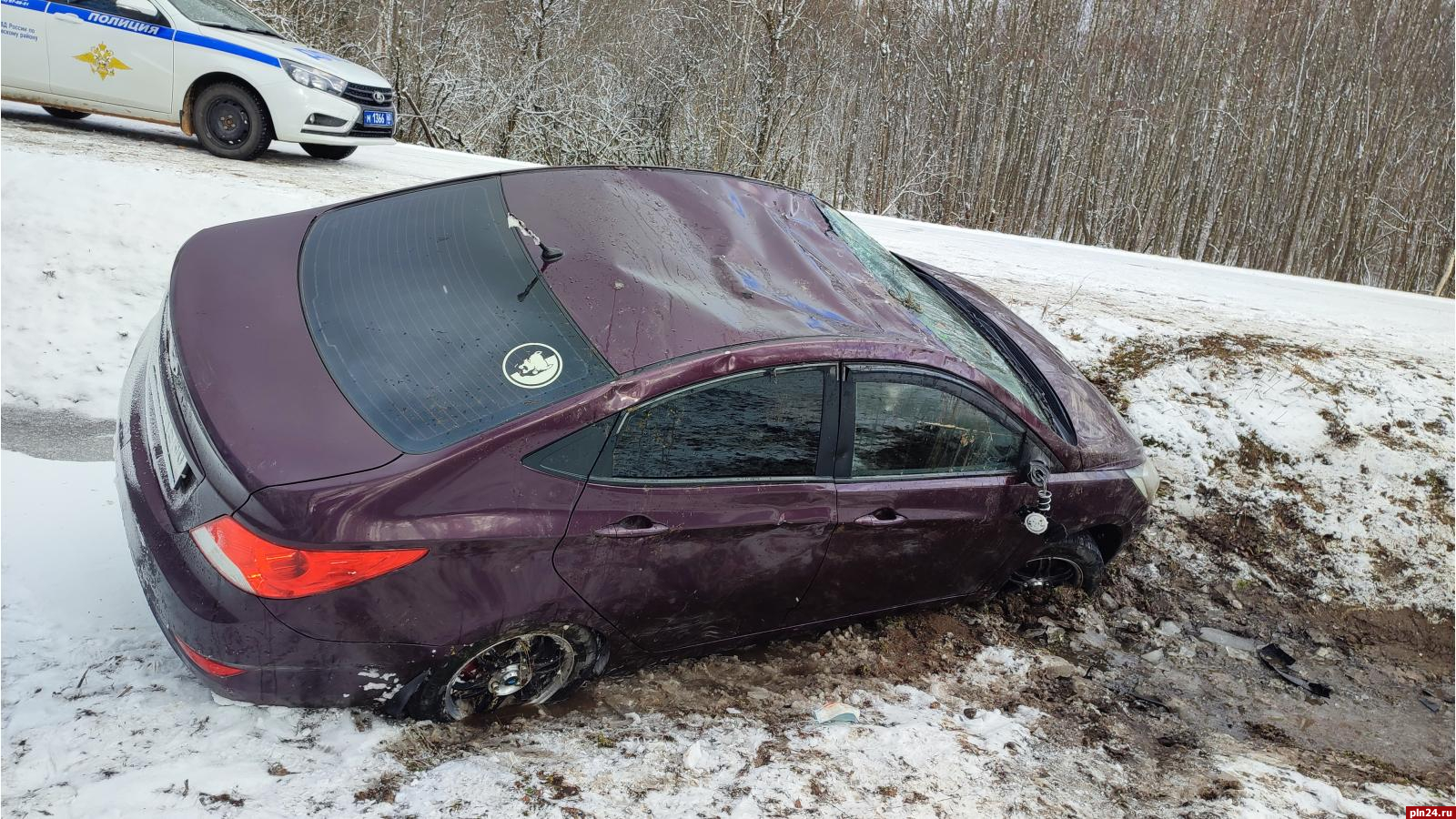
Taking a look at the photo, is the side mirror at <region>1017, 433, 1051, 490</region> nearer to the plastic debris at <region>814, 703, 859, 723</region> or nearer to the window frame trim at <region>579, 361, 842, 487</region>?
the window frame trim at <region>579, 361, 842, 487</region>

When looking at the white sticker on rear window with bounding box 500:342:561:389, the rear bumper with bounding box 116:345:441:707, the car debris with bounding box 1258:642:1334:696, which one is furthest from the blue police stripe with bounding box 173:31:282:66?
the car debris with bounding box 1258:642:1334:696

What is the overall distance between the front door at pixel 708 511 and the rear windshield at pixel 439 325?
1.02 ft

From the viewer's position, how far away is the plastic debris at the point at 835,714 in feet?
10.9

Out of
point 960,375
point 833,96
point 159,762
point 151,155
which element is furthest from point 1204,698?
point 833,96

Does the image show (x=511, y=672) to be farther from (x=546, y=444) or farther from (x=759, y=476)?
(x=759, y=476)

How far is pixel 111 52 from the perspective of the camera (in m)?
7.50

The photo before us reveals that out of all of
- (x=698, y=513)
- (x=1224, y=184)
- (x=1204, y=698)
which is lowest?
(x=1204, y=698)

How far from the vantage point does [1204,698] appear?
4.18 metres

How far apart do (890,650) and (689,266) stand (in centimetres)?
183

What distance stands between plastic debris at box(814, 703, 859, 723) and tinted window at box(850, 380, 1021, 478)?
87cm

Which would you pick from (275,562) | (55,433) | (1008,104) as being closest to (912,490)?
(275,562)

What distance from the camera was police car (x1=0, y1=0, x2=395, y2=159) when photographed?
24.5 feet

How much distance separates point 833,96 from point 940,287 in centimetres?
1466

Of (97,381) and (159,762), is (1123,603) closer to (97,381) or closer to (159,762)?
(159,762)
